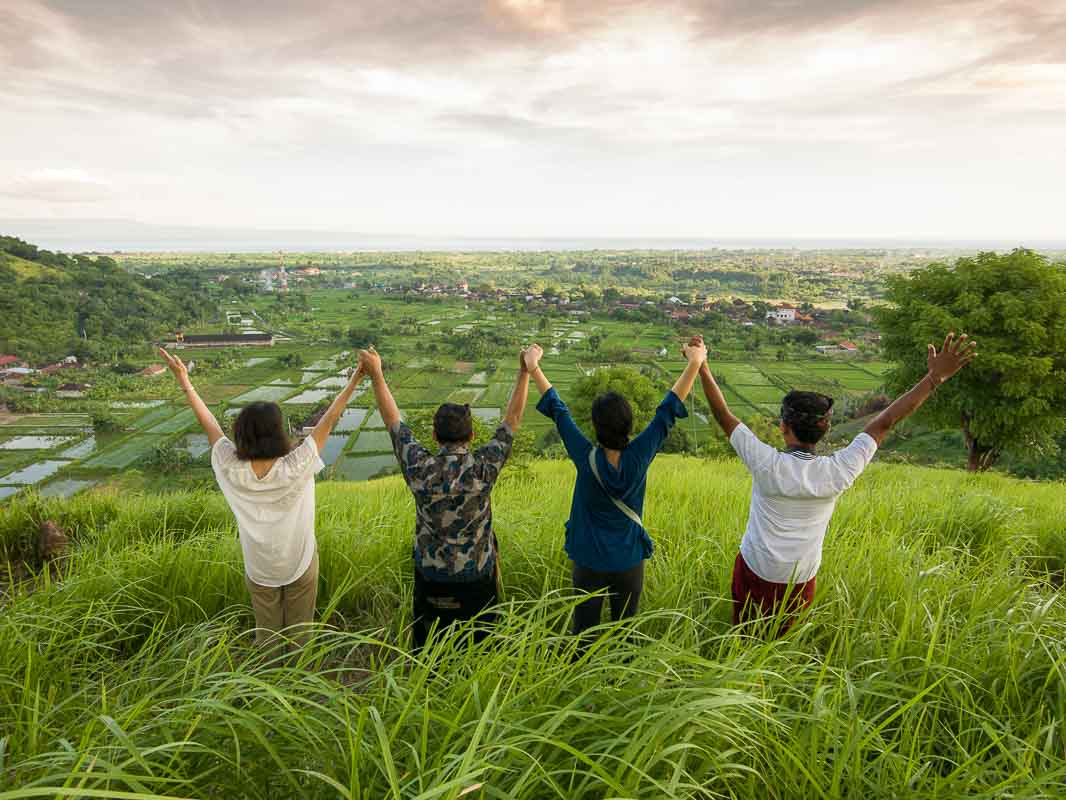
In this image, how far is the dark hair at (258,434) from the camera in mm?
2201

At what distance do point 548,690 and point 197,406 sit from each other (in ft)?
7.76

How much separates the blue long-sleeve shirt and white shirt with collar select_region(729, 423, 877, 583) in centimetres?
42

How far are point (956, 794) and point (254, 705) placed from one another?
6.41ft

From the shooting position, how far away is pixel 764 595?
2.28 metres

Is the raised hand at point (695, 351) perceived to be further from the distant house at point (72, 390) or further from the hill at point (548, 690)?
the distant house at point (72, 390)

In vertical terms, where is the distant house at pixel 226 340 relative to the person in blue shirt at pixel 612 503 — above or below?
below

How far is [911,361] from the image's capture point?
1270 centimetres

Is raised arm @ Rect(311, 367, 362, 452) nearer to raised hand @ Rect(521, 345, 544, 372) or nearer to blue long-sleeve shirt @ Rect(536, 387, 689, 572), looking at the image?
raised hand @ Rect(521, 345, 544, 372)

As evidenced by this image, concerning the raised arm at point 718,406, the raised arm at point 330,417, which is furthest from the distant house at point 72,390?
the raised arm at point 718,406

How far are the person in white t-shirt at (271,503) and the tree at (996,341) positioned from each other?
13880 mm

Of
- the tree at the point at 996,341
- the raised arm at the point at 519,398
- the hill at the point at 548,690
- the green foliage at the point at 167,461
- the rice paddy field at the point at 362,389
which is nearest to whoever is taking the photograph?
the hill at the point at 548,690

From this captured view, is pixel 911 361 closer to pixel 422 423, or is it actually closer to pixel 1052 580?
pixel 1052 580

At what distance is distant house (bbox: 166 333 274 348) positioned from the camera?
75438 millimetres

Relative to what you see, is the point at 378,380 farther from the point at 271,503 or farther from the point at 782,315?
the point at 782,315
